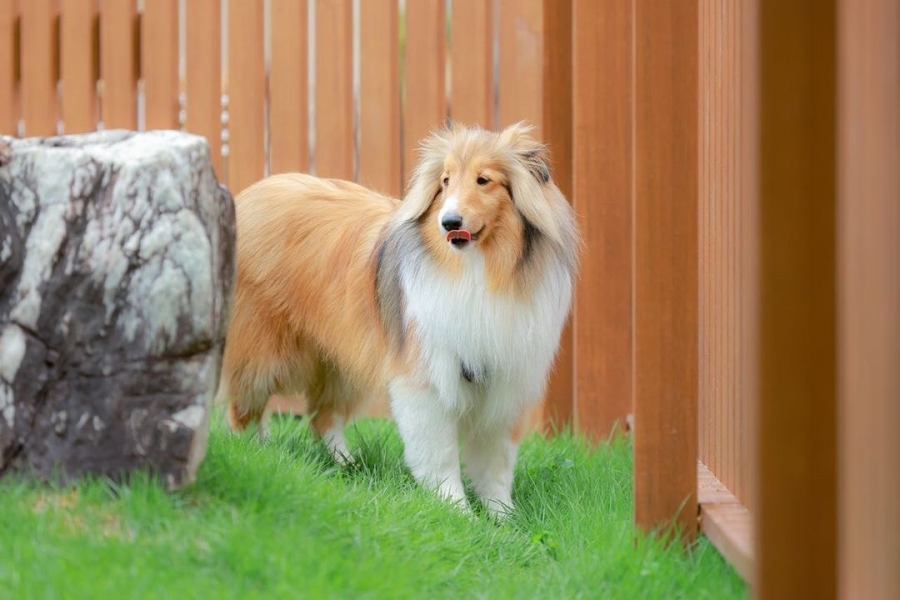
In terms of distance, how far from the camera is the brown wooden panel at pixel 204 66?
260 inches

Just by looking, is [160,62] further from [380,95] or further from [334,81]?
[380,95]

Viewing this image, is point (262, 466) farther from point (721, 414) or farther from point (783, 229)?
→ point (783, 229)

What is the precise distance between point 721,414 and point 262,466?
142 centimetres

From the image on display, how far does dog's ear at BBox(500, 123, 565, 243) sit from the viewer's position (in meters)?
4.88

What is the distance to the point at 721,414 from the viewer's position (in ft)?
13.3

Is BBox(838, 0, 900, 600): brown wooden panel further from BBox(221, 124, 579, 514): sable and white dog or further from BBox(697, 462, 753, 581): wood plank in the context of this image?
BBox(221, 124, 579, 514): sable and white dog

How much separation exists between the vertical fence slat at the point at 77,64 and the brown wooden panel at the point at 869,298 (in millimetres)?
4831

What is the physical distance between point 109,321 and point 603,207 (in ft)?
9.68

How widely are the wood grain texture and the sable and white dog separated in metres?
0.73

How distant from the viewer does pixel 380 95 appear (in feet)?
21.5

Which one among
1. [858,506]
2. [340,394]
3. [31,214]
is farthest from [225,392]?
[858,506]

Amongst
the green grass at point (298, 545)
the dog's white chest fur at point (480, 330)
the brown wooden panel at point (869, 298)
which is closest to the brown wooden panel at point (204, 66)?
the dog's white chest fur at point (480, 330)

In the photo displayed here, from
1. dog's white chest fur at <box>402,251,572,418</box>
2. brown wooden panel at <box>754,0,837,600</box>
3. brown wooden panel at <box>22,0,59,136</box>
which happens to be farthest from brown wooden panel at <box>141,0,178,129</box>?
brown wooden panel at <box>754,0,837,600</box>

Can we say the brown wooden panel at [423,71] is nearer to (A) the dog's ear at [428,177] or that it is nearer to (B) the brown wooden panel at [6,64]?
(A) the dog's ear at [428,177]
